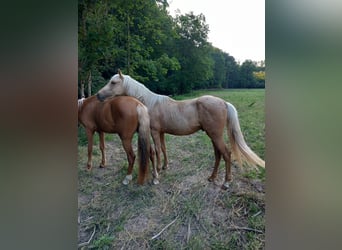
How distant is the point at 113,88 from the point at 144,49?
0.27m

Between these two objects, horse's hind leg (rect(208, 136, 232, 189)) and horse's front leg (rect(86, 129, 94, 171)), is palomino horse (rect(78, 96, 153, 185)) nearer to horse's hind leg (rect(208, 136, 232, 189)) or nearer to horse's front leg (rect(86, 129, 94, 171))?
horse's front leg (rect(86, 129, 94, 171))

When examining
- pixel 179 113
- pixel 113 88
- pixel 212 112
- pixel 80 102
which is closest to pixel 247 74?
pixel 212 112

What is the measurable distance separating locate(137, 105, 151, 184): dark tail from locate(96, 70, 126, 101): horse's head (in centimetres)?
14

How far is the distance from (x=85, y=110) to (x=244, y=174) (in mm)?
895

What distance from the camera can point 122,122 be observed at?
1.70m

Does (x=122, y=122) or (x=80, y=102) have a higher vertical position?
(x=80, y=102)

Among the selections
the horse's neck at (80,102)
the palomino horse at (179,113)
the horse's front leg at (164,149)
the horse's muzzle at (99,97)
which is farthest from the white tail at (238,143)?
the horse's neck at (80,102)

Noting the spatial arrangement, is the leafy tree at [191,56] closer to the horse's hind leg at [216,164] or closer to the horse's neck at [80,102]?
the horse's hind leg at [216,164]

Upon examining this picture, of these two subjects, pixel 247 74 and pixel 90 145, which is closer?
pixel 247 74

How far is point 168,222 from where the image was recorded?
1.60 meters

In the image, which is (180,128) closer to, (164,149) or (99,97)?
(164,149)

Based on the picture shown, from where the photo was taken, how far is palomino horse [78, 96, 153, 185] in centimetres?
167

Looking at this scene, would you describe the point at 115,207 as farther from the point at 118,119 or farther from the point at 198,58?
the point at 198,58

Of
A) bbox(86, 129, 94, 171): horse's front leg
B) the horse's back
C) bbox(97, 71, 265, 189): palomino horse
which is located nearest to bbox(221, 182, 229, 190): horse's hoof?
bbox(97, 71, 265, 189): palomino horse
